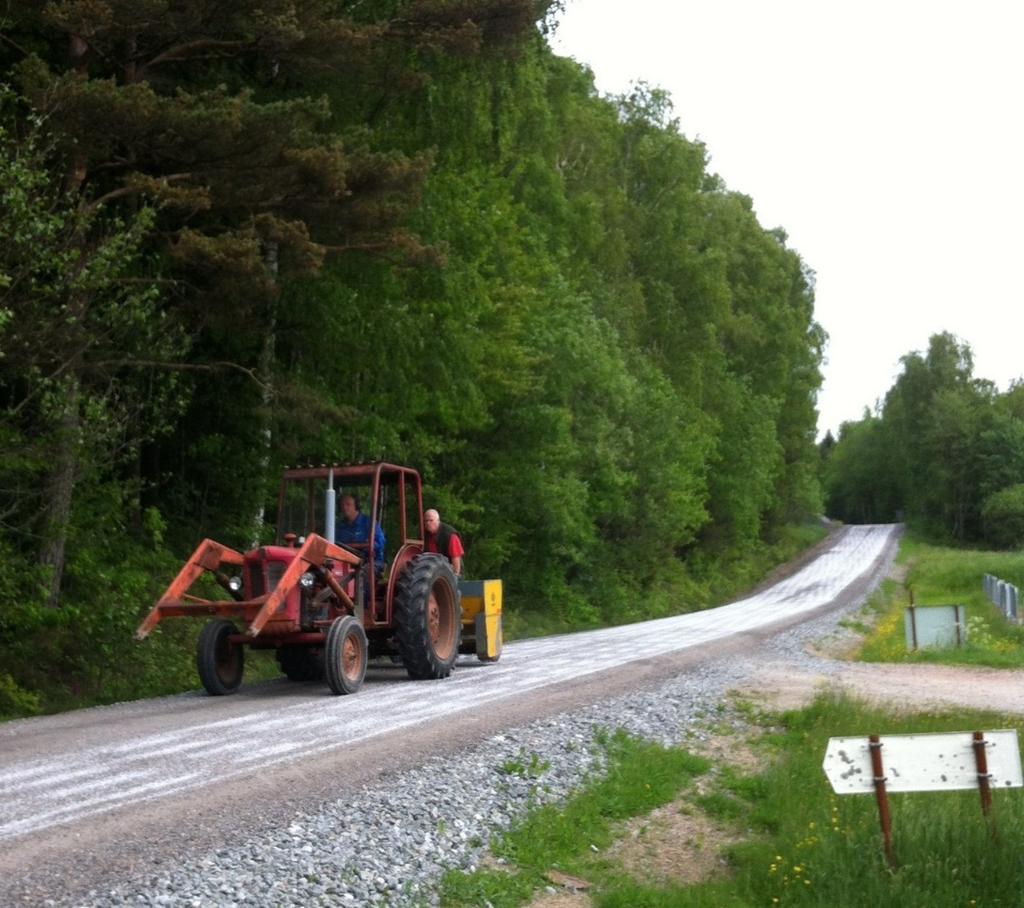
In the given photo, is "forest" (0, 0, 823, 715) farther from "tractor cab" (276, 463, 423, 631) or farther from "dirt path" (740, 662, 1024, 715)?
"dirt path" (740, 662, 1024, 715)

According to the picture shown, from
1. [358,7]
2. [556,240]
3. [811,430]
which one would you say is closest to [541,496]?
[556,240]

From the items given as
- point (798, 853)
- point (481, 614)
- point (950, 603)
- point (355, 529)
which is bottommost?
point (798, 853)

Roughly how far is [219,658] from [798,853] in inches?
292

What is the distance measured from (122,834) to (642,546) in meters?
33.7

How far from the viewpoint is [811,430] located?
241ft

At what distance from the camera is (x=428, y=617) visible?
49.2ft

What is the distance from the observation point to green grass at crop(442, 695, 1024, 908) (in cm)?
759

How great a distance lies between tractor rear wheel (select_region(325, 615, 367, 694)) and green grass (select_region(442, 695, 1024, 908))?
13.2ft

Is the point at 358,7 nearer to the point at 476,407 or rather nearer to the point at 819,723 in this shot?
the point at 476,407

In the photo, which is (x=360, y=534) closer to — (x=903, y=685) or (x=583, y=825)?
(x=583, y=825)

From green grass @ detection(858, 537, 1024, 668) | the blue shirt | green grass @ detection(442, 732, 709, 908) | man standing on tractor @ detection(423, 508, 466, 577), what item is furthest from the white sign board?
green grass @ detection(858, 537, 1024, 668)

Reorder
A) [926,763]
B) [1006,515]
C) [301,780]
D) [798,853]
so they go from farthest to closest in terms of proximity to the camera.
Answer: [1006,515] → [301,780] → [798,853] → [926,763]

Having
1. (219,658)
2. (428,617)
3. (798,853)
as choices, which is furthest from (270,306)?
(798,853)

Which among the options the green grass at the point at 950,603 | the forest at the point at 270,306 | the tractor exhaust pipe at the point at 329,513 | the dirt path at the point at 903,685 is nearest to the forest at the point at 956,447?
the green grass at the point at 950,603
